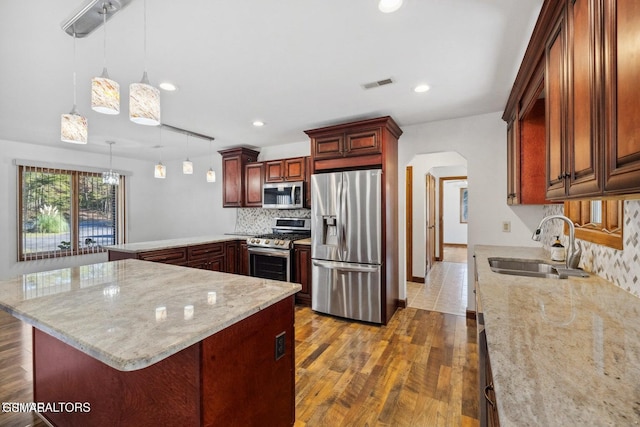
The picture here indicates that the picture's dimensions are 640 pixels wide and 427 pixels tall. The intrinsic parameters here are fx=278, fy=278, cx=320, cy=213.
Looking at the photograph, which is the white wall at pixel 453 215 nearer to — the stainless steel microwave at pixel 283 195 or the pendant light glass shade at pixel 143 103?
the stainless steel microwave at pixel 283 195

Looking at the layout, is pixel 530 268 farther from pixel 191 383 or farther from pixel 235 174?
pixel 235 174

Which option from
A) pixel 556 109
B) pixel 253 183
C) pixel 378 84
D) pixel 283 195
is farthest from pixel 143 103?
pixel 253 183

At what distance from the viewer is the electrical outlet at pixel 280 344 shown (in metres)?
1.44

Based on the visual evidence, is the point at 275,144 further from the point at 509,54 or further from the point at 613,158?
the point at 613,158

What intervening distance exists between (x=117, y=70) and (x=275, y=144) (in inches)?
108

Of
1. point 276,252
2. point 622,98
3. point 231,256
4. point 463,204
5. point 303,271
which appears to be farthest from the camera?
point 463,204

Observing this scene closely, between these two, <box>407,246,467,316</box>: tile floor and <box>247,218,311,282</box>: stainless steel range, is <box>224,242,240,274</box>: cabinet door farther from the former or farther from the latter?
<box>407,246,467,316</box>: tile floor

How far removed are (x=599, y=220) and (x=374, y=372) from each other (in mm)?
1897

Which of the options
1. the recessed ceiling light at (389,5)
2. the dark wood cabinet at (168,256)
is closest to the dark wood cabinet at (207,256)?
the dark wood cabinet at (168,256)

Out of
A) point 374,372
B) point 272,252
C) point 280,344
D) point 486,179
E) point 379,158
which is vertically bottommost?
point 374,372

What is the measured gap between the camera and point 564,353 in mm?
826

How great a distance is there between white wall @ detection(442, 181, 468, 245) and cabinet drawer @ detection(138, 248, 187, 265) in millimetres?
8154

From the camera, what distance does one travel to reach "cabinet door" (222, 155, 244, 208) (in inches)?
190

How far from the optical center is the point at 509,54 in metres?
2.00
